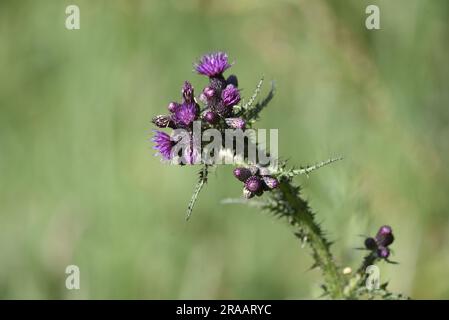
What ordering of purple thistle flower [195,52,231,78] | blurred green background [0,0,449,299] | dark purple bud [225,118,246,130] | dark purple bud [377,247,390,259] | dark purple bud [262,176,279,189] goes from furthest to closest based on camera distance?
blurred green background [0,0,449,299] → dark purple bud [377,247,390,259] → purple thistle flower [195,52,231,78] → dark purple bud [262,176,279,189] → dark purple bud [225,118,246,130]

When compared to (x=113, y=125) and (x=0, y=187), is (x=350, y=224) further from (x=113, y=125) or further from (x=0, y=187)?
(x=0, y=187)

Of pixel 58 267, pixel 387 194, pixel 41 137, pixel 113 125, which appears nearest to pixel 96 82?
pixel 113 125

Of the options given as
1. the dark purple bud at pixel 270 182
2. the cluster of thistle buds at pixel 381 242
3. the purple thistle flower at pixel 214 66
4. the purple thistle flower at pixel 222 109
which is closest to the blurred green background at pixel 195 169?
the cluster of thistle buds at pixel 381 242

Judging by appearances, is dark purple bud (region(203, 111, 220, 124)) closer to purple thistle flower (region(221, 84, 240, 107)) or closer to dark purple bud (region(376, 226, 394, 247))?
purple thistle flower (region(221, 84, 240, 107))

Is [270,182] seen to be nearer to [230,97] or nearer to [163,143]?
[230,97]

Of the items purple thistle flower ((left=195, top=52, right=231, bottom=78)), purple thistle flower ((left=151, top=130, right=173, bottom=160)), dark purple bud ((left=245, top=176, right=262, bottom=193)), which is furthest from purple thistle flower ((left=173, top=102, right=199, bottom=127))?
dark purple bud ((left=245, top=176, right=262, bottom=193))

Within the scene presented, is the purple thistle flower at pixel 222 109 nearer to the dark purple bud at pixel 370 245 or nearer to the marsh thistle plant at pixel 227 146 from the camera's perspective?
the marsh thistle plant at pixel 227 146

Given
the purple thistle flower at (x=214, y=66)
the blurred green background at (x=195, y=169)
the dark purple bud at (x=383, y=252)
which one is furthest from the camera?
the blurred green background at (x=195, y=169)
